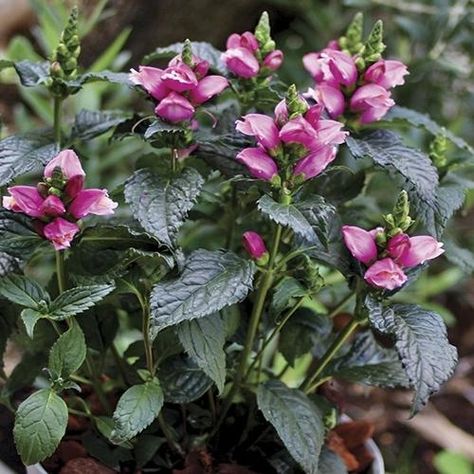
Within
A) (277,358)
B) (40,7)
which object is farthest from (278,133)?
(40,7)

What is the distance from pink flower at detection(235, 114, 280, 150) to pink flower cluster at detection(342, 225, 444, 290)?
102 mm

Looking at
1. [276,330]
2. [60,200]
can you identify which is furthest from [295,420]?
[60,200]

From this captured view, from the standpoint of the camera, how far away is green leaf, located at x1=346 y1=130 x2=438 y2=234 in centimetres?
79

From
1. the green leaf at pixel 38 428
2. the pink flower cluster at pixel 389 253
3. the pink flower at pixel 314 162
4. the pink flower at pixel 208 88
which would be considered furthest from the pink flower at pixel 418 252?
the green leaf at pixel 38 428

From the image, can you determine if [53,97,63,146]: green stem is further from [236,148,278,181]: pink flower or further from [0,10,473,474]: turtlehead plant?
[236,148,278,181]: pink flower

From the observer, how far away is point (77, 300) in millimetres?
734

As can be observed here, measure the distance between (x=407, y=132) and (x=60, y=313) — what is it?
1145mm

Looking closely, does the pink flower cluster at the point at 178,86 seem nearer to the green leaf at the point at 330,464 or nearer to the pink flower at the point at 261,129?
the pink flower at the point at 261,129

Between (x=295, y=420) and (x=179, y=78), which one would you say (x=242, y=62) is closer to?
(x=179, y=78)

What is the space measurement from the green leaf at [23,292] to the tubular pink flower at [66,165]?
0.11 m

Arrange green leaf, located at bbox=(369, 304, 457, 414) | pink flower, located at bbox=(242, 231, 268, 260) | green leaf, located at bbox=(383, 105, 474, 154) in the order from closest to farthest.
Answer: green leaf, located at bbox=(369, 304, 457, 414), pink flower, located at bbox=(242, 231, 268, 260), green leaf, located at bbox=(383, 105, 474, 154)

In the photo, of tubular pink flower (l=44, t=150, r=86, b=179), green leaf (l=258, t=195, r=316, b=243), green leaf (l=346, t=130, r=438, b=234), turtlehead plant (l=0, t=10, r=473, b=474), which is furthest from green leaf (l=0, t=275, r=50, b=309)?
green leaf (l=346, t=130, r=438, b=234)

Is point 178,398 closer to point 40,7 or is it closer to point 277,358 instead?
point 277,358

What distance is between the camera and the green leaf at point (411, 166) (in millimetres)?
790
